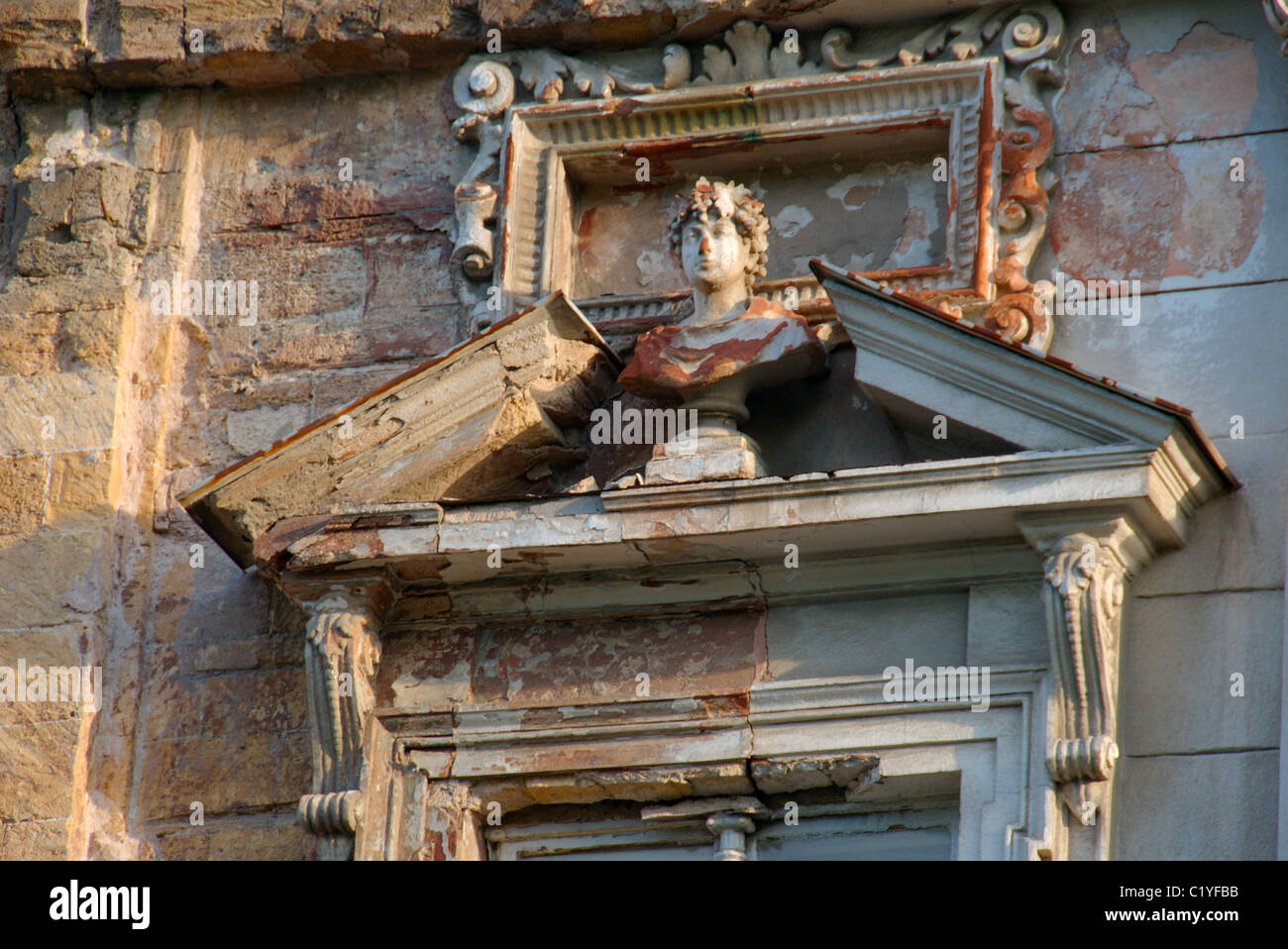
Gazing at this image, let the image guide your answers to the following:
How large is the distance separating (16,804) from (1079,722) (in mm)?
2662

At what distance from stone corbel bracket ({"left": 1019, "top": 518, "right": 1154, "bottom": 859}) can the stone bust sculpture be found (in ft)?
2.54

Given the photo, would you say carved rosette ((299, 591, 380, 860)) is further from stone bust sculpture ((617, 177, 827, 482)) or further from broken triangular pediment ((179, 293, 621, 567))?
stone bust sculpture ((617, 177, 827, 482))

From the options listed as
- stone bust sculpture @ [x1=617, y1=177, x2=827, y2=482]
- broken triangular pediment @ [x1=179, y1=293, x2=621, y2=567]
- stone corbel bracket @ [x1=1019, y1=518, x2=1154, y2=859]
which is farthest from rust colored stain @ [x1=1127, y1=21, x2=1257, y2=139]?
broken triangular pediment @ [x1=179, y1=293, x2=621, y2=567]

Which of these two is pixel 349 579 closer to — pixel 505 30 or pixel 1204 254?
pixel 505 30

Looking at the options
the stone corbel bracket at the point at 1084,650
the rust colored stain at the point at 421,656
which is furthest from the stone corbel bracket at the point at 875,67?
the rust colored stain at the point at 421,656

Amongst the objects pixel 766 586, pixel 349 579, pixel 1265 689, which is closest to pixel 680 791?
pixel 766 586

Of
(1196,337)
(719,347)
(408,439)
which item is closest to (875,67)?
(719,347)

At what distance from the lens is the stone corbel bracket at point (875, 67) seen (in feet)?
20.9

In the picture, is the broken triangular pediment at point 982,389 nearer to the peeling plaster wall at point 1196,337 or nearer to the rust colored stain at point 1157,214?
the peeling plaster wall at point 1196,337

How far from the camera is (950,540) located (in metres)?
5.99

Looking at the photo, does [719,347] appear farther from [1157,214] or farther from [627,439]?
[1157,214]

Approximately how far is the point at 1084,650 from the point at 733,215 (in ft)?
4.85

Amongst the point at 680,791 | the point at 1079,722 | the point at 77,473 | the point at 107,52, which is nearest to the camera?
the point at 1079,722

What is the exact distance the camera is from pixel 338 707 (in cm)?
613
